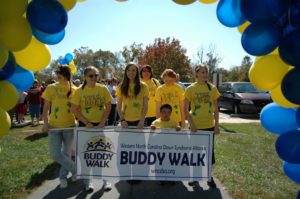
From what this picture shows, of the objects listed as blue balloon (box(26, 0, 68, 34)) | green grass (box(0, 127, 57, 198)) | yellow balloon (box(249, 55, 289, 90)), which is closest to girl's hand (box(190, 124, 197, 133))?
yellow balloon (box(249, 55, 289, 90))

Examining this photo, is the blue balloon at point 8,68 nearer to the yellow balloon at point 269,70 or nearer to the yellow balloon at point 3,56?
the yellow balloon at point 3,56

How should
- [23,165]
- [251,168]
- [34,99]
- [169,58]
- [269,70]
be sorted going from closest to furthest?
[269,70] < [251,168] < [23,165] < [34,99] < [169,58]

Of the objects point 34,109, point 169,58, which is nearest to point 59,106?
point 34,109

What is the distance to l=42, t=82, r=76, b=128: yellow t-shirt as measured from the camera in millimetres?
5508

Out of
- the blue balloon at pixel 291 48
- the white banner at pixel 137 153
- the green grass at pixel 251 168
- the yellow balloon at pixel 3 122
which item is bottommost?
the green grass at pixel 251 168

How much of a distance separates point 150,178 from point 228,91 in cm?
1414

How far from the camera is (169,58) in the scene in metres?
44.6

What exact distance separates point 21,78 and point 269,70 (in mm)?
2442

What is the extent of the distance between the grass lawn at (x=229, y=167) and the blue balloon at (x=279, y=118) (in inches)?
66.8

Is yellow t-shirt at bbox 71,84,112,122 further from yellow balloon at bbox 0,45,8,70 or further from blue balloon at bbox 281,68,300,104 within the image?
blue balloon at bbox 281,68,300,104

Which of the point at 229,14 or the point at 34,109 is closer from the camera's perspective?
the point at 229,14

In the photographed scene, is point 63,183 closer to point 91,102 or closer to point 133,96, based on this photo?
point 91,102

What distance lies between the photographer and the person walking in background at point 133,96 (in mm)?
5547

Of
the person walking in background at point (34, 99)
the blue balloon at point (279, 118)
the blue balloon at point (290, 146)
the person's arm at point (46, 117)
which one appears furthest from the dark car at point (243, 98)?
the blue balloon at point (290, 146)
